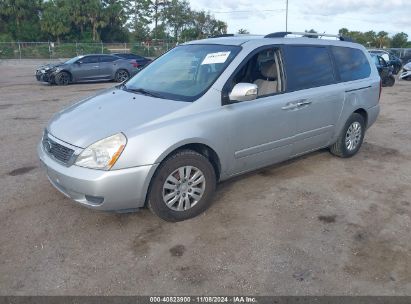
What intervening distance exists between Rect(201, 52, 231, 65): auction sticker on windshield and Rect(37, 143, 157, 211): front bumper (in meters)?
1.48

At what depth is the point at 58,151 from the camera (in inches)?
142

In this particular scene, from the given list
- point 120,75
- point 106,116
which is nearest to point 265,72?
point 106,116

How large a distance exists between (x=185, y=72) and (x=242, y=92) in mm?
854

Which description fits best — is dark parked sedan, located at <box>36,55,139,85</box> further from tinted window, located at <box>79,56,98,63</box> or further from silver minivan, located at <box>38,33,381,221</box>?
silver minivan, located at <box>38,33,381,221</box>

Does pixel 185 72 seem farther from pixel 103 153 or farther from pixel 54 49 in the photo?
pixel 54 49

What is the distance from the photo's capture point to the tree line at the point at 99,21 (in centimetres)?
5044

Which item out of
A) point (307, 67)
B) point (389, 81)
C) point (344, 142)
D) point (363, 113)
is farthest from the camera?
point (389, 81)

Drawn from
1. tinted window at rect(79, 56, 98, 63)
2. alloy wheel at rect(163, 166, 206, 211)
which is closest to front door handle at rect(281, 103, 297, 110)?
alloy wheel at rect(163, 166, 206, 211)

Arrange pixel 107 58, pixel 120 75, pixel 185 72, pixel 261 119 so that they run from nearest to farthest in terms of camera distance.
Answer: pixel 261 119 → pixel 185 72 → pixel 107 58 → pixel 120 75

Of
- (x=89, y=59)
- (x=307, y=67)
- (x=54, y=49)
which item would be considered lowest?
(x=307, y=67)

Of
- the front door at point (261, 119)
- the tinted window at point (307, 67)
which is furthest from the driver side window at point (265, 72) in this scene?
the tinted window at point (307, 67)

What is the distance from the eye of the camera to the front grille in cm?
348

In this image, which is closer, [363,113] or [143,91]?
[143,91]

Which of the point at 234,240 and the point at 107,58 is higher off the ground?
the point at 107,58
